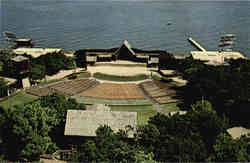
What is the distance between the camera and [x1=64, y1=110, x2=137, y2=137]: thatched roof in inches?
1612

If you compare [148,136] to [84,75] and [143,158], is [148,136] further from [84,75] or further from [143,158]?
[84,75]

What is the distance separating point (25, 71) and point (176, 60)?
4100cm

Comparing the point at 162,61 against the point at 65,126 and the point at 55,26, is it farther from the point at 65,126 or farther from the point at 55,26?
the point at 55,26

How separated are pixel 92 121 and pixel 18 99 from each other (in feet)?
89.9

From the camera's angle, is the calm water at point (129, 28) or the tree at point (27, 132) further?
the calm water at point (129, 28)

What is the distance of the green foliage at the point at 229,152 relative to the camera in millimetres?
32938

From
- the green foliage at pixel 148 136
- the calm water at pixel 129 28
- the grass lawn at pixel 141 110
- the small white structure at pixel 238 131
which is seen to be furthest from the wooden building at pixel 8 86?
the calm water at pixel 129 28

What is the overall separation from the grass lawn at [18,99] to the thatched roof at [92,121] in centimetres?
2247

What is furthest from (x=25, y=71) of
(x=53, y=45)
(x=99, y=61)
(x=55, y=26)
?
(x=55, y=26)

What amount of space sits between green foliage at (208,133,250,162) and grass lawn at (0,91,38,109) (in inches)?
1611

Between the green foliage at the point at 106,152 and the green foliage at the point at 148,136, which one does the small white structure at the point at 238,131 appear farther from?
the green foliage at the point at 106,152

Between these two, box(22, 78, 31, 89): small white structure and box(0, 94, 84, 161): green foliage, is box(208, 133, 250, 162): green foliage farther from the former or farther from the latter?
box(22, 78, 31, 89): small white structure

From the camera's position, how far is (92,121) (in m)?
41.7

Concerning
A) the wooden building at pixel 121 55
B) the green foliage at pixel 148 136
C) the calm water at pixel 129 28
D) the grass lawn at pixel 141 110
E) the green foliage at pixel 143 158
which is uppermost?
the calm water at pixel 129 28
